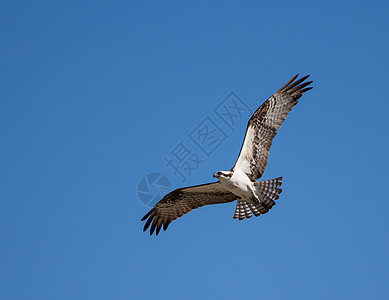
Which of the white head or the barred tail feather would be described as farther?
the barred tail feather

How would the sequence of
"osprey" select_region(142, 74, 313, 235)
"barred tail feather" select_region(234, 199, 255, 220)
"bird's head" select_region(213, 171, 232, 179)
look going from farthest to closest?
1. "barred tail feather" select_region(234, 199, 255, 220)
2. "osprey" select_region(142, 74, 313, 235)
3. "bird's head" select_region(213, 171, 232, 179)

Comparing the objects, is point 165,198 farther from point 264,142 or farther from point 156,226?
point 264,142

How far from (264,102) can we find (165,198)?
3300 mm

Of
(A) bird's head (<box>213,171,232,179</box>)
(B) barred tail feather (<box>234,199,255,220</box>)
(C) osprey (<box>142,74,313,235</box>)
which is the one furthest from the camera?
(B) barred tail feather (<box>234,199,255,220</box>)

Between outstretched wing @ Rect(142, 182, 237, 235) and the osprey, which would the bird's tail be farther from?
outstretched wing @ Rect(142, 182, 237, 235)

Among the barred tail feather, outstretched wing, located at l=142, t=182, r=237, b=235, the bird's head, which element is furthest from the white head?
the barred tail feather

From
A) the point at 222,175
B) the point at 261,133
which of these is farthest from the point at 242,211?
the point at 261,133

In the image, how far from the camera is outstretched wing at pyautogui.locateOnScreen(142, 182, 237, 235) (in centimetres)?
1299

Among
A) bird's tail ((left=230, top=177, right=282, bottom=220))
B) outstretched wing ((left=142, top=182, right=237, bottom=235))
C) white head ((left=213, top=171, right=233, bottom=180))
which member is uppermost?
outstretched wing ((left=142, top=182, right=237, bottom=235))

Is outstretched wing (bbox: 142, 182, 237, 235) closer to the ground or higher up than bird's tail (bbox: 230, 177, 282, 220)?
higher up

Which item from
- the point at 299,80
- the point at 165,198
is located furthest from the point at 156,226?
the point at 299,80

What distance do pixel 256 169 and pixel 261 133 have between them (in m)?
0.85

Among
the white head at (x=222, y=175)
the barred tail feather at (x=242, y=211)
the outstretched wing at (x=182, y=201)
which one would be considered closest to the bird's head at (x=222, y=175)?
the white head at (x=222, y=175)

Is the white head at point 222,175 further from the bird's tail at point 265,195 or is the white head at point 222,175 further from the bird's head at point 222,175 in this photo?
the bird's tail at point 265,195
